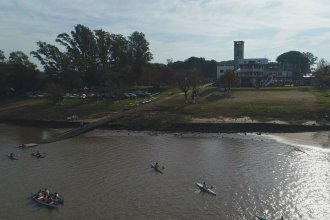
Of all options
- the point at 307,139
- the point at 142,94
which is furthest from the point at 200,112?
the point at 142,94

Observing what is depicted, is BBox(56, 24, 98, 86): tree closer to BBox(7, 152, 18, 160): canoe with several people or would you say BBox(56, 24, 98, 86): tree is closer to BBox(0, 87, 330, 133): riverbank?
BBox(0, 87, 330, 133): riverbank

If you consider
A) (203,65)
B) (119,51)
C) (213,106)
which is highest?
(119,51)

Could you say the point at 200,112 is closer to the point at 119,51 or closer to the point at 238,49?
the point at 119,51

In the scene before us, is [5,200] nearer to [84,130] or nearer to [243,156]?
[243,156]

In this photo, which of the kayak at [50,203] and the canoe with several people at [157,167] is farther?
the canoe with several people at [157,167]

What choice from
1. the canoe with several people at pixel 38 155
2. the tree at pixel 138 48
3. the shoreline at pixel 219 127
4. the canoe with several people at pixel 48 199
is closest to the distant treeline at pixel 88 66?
the tree at pixel 138 48

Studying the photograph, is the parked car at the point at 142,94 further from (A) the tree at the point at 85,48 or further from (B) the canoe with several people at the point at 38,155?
(B) the canoe with several people at the point at 38,155

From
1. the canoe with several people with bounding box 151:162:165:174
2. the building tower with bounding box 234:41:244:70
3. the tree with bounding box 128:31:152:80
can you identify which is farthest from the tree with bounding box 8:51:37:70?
the canoe with several people with bounding box 151:162:165:174
